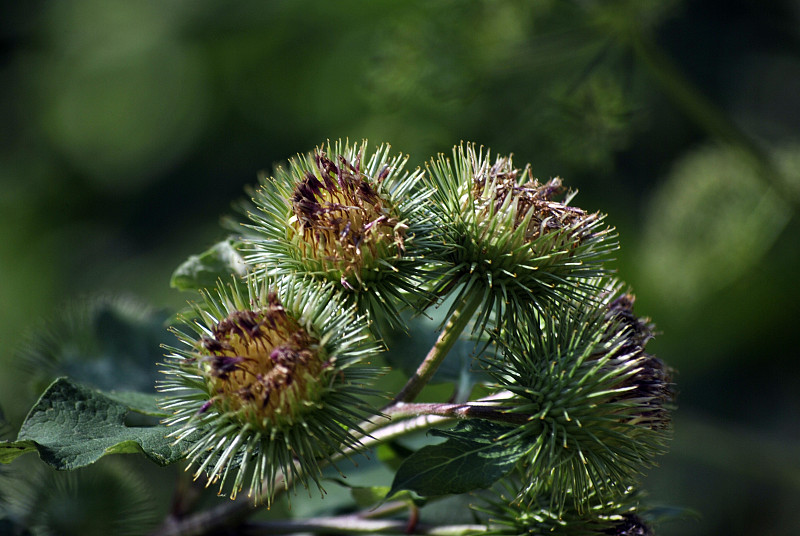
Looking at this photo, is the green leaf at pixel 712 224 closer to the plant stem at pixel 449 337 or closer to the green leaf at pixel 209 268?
the plant stem at pixel 449 337

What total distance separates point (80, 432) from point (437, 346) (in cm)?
99

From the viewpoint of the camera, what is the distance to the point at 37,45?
8008mm

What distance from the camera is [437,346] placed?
82.3 inches

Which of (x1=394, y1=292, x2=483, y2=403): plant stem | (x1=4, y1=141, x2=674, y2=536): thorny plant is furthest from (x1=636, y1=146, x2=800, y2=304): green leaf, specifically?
(x1=394, y1=292, x2=483, y2=403): plant stem

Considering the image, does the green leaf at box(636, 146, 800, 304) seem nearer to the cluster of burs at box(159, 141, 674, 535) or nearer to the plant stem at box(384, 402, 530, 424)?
the cluster of burs at box(159, 141, 674, 535)

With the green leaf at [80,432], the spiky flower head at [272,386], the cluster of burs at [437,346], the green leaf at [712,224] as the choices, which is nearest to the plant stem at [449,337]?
the cluster of burs at [437,346]

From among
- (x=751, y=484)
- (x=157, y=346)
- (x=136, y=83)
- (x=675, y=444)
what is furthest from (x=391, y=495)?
(x=136, y=83)

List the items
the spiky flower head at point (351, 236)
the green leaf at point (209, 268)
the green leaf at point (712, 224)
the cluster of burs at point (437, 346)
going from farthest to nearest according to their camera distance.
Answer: the green leaf at point (712, 224)
the green leaf at point (209, 268)
the spiky flower head at point (351, 236)
the cluster of burs at point (437, 346)

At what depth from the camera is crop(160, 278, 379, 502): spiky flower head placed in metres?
1.80

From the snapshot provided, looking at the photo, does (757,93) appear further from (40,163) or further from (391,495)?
(40,163)

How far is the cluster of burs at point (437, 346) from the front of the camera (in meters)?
1.83

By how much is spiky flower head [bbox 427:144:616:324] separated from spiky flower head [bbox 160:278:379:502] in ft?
1.27

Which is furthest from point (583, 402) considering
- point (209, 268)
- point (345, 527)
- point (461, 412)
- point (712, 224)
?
point (712, 224)

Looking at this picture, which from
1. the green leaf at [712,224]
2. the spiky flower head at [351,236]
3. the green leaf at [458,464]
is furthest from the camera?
the green leaf at [712,224]
